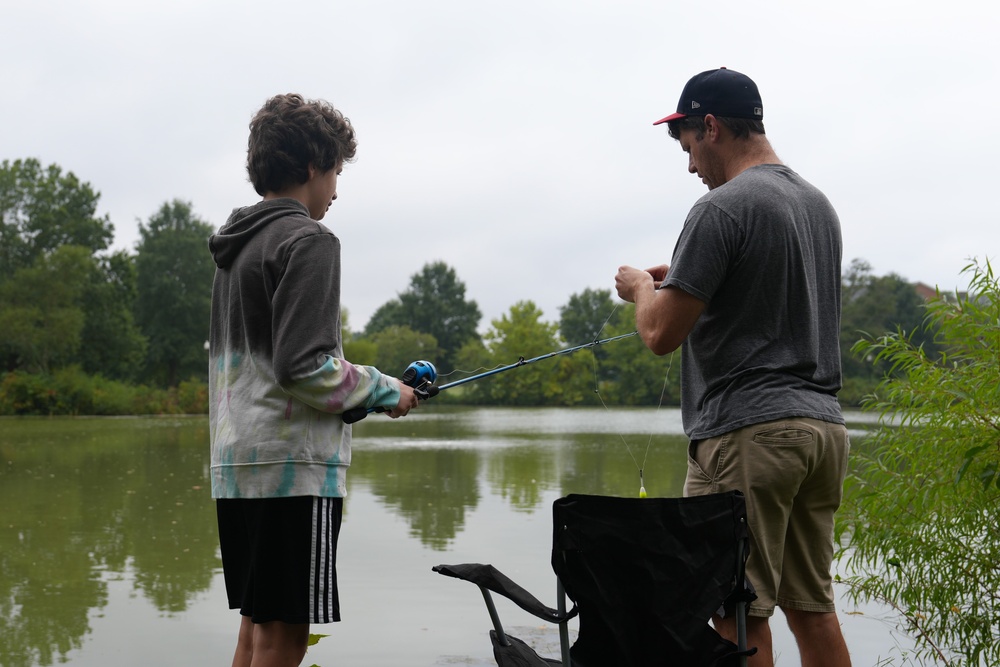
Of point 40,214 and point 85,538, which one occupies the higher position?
point 40,214

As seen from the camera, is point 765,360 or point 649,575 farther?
point 765,360

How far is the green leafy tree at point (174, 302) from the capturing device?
43.1 meters

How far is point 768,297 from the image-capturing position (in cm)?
222

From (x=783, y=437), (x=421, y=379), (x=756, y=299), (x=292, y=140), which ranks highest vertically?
(x=292, y=140)

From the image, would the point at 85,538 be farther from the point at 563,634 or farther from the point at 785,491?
the point at 785,491

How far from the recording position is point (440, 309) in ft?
218

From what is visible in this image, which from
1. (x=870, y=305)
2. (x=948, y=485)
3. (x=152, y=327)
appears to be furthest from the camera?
(x=870, y=305)

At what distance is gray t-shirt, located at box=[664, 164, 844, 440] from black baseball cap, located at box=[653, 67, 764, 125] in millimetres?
167

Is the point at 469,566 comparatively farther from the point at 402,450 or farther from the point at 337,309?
the point at 402,450

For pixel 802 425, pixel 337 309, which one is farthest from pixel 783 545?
pixel 337 309

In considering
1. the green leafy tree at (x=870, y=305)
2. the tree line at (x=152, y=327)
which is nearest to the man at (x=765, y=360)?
the tree line at (x=152, y=327)

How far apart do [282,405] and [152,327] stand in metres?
43.7

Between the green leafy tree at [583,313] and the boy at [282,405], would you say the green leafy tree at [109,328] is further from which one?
the boy at [282,405]

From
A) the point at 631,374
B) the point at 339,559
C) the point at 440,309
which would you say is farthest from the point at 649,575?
the point at 440,309
